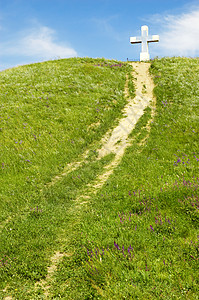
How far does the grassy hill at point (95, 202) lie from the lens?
17.2 ft

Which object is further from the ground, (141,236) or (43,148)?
(43,148)

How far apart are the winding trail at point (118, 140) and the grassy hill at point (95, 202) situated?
17cm

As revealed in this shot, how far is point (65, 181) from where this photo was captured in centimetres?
1219

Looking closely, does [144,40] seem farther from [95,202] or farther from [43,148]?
[95,202]

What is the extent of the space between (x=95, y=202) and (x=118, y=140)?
Answer: 862 centimetres

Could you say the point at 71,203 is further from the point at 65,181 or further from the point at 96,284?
the point at 96,284

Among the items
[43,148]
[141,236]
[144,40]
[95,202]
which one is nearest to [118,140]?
[43,148]

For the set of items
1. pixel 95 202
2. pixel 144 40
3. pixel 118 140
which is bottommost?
pixel 95 202

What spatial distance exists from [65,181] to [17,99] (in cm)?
1487

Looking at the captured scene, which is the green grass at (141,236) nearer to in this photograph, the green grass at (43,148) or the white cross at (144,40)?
the green grass at (43,148)

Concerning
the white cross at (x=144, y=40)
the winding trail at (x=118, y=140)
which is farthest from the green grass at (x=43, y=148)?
the white cross at (x=144, y=40)

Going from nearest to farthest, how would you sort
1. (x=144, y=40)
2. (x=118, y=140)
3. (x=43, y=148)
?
1. (x=43, y=148)
2. (x=118, y=140)
3. (x=144, y=40)

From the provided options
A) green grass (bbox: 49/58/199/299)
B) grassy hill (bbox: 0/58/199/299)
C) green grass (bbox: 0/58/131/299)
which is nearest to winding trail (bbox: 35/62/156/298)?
grassy hill (bbox: 0/58/199/299)

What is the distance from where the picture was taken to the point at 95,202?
9.62 meters
